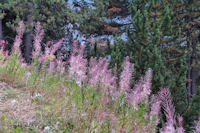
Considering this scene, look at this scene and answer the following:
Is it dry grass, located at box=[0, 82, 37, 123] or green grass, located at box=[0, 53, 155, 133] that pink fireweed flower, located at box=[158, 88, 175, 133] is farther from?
dry grass, located at box=[0, 82, 37, 123]

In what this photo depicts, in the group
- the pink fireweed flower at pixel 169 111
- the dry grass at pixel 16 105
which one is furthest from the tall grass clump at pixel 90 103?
the pink fireweed flower at pixel 169 111

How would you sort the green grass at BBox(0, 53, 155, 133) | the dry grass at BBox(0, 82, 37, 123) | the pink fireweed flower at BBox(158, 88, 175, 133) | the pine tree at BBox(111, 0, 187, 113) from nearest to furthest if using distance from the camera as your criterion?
the pink fireweed flower at BBox(158, 88, 175, 133)
the green grass at BBox(0, 53, 155, 133)
the dry grass at BBox(0, 82, 37, 123)
the pine tree at BBox(111, 0, 187, 113)

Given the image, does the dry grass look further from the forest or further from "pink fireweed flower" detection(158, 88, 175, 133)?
"pink fireweed flower" detection(158, 88, 175, 133)

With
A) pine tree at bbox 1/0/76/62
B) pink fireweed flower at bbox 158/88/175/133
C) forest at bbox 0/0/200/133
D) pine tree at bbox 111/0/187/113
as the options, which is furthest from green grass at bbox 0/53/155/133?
pine tree at bbox 1/0/76/62

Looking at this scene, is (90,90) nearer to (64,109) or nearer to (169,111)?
(64,109)

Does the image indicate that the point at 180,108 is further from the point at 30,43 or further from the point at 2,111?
the point at 30,43

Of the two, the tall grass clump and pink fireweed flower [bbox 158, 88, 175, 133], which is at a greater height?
pink fireweed flower [bbox 158, 88, 175, 133]

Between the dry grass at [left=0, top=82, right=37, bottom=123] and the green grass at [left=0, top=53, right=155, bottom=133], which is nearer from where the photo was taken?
the green grass at [left=0, top=53, right=155, bottom=133]

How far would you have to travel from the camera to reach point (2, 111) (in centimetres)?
241

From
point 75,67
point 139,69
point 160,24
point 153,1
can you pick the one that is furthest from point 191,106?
point 75,67

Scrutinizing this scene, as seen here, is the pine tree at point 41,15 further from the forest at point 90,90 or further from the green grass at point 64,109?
the green grass at point 64,109

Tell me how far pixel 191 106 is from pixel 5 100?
5685 mm

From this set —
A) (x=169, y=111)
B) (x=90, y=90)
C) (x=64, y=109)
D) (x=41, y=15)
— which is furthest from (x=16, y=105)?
(x=41, y=15)

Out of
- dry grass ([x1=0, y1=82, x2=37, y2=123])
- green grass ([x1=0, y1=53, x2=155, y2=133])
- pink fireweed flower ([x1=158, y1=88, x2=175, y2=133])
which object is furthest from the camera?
dry grass ([x1=0, y1=82, x2=37, y2=123])
